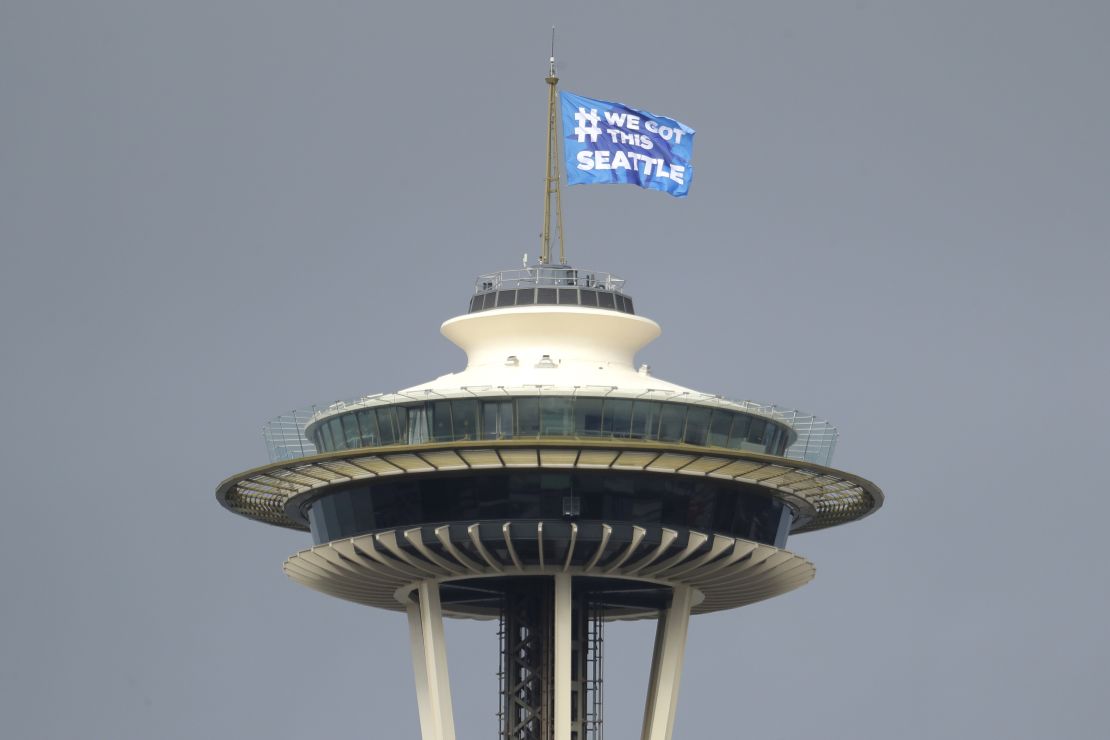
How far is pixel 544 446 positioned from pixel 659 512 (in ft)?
20.5

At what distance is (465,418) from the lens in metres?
134

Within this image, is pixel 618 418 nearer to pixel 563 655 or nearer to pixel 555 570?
pixel 555 570

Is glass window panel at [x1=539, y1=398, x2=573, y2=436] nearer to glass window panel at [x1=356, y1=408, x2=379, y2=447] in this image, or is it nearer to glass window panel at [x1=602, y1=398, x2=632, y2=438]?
glass window panel at [x1=602, y1=398, x2=632, y2=438]

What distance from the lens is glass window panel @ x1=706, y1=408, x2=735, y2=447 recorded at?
446 ft

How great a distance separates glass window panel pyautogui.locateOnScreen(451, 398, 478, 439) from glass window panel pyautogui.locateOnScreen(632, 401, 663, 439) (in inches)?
250

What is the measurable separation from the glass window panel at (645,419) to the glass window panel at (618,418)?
238mm

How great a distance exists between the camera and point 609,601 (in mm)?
143750

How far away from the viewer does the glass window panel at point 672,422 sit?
5310 inches

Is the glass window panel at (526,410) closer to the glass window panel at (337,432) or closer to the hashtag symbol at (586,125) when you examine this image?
the glass window panel at (337,432)

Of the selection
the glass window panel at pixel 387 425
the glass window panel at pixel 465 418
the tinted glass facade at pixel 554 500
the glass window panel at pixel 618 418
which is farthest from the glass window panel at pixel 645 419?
the glass window panel at pixel 387 425

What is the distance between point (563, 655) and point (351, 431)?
41.1ft

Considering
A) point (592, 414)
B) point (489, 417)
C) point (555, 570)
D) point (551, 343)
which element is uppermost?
point (551, 343)

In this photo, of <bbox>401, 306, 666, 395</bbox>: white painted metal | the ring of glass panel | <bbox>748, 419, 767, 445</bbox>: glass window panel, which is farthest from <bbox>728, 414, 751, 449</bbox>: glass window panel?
<bbox>401, 306, 666, 395</bbox>: white painted metal

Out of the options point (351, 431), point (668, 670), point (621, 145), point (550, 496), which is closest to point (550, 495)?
point (550, 496)
